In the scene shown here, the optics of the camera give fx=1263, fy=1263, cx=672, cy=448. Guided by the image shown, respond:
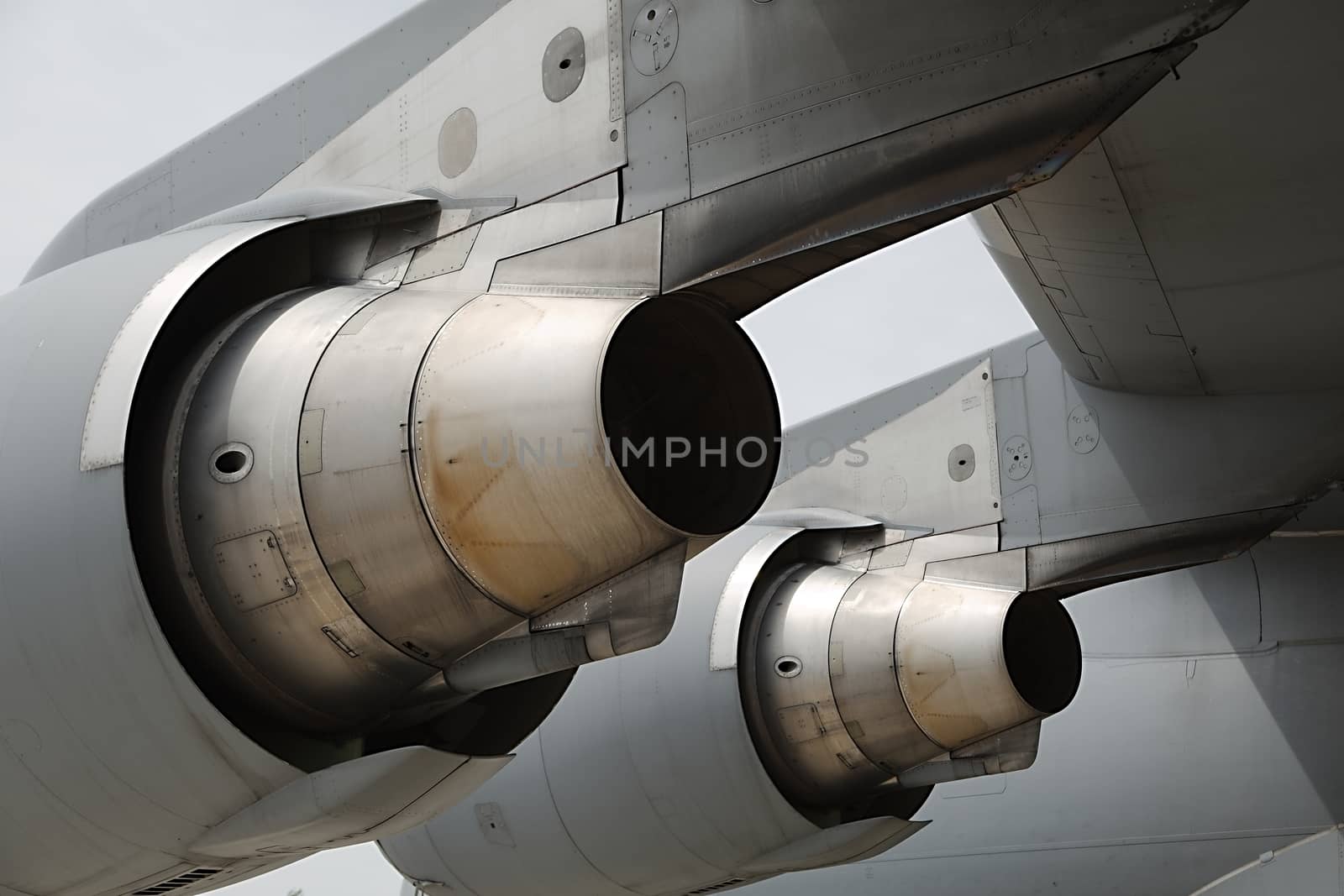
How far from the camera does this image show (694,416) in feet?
13.2

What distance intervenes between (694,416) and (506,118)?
4.05 feet

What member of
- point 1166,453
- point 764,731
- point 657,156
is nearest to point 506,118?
point 657,156

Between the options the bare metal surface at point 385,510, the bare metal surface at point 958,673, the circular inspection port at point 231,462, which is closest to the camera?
the bare metal surface at point 385,510

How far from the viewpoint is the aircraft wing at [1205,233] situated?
12.5 feet

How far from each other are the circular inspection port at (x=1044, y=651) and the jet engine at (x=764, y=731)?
1 centimetres

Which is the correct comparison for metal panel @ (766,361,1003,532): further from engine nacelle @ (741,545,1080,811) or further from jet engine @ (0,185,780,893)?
jet engine @ (0,185,780,893)

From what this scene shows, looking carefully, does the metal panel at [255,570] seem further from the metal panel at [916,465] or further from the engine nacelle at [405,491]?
the metal panel at [916,465]

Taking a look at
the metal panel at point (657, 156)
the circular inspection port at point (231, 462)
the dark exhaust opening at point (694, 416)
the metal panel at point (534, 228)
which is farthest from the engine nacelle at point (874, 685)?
the circular inspection port at point (231, 462)

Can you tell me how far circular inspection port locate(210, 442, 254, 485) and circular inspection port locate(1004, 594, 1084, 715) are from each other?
166 inches

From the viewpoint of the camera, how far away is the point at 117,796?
356cm

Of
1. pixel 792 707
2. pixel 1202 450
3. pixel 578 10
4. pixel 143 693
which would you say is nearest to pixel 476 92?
pixel 578 10

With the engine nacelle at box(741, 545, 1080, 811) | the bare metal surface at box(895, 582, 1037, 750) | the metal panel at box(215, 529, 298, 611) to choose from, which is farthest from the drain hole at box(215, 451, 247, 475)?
the bare metal surface at box(895, 582, 1037, 750)

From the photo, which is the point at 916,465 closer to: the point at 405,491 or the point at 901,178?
the point at 901,178

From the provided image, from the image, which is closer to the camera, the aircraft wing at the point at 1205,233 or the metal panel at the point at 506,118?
the aircraft wing at the point at 1205,233
